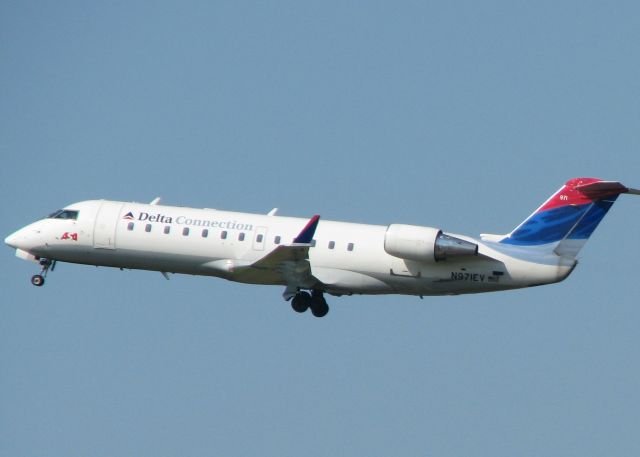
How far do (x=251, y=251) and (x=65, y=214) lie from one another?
5895 mm

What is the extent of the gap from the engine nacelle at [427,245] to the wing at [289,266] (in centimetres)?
219

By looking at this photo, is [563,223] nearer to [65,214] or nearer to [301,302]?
[301,302]

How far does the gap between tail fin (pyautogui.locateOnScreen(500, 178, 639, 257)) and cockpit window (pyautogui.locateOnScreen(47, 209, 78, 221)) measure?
40.4ft

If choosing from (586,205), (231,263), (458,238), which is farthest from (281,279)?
(586,205)

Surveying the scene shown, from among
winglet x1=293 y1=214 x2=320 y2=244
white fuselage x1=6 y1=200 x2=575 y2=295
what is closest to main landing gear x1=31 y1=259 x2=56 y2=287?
white fuselage x1=6 y1=200 x2=575 y2=295

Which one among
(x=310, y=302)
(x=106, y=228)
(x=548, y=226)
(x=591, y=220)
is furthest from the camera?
(x=106, y=228)

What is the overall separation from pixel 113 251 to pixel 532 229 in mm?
11330

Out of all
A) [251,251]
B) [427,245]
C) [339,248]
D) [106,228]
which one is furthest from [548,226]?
[106,228]

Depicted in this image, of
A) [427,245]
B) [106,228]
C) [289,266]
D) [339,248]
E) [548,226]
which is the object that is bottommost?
[289,266]

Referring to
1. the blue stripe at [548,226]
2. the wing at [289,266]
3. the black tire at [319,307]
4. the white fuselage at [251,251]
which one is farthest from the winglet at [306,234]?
the blue stripe at [548,226]

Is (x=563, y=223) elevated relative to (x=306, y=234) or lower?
elevated

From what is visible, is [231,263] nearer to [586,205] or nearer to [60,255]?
[60,255]

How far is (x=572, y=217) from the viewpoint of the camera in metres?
36.4

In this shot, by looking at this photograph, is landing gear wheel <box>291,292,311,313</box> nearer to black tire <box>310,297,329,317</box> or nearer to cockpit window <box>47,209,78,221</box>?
black tire <box>310,297,329,317</box>
